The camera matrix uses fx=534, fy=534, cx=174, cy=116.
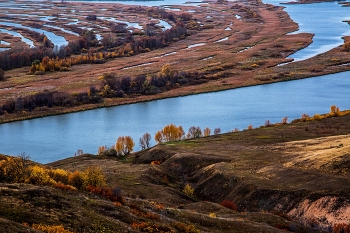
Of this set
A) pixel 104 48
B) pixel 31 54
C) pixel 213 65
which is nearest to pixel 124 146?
pixel 213 65

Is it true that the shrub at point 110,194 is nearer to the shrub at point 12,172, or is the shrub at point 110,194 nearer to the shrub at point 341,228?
the shrub at point 12,172

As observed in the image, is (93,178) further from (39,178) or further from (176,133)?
(176,133)

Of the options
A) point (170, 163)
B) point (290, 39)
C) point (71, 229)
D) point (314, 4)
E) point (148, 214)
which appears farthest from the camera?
point (314, 4)

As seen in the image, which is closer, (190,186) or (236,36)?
(190,186)

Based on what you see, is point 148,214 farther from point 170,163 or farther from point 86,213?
point 170,163

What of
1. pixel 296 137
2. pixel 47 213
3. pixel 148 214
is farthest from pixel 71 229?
pixel 296 137

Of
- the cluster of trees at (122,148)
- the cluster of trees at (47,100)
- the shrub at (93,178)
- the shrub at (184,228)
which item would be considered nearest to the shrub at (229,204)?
the shrub at (93,178)

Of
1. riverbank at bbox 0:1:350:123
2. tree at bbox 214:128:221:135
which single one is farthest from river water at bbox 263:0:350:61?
tree at bbox 214:128:221:135
